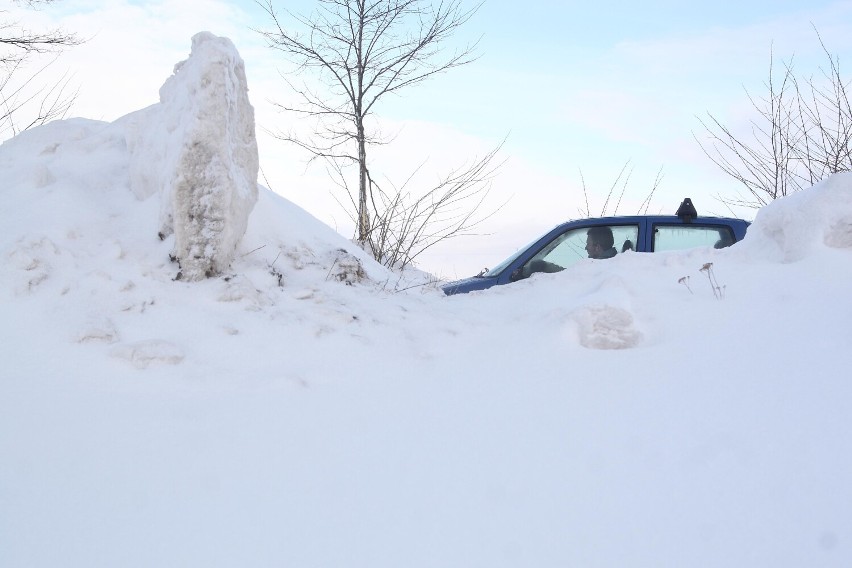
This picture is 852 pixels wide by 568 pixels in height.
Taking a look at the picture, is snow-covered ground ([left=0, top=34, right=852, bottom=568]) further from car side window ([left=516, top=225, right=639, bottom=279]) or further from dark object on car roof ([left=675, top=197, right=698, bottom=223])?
dark object on car roof ([left=675, top=197, right=698, bottom=223])

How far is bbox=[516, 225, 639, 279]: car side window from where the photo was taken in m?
7.10

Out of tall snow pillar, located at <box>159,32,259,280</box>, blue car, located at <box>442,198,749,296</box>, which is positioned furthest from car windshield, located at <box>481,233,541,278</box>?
tall snow pillar, located at <box>159,32,259,280</box>

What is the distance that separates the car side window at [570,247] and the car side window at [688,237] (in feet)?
0.79

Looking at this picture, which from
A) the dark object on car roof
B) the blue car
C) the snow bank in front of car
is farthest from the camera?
the dark object on car roof

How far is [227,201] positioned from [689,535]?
3292 millimetres

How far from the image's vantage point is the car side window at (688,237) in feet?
24.4

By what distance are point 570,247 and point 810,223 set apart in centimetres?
222

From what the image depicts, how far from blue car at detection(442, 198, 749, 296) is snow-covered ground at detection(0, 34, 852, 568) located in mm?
1295

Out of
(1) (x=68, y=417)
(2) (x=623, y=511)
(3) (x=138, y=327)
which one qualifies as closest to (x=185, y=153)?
(3) (x=138, y=327)

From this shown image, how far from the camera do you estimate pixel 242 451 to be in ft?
11.1

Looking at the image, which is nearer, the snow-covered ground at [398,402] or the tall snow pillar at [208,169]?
the snow-covered ground at [398,402]

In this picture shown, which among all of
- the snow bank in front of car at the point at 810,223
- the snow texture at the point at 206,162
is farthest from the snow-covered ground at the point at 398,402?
the snow texture at the point at 206,162

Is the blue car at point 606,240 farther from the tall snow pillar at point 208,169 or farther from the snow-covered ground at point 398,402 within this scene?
the tall snow pillar at point 208,169

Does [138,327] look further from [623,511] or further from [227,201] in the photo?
[623,511]
